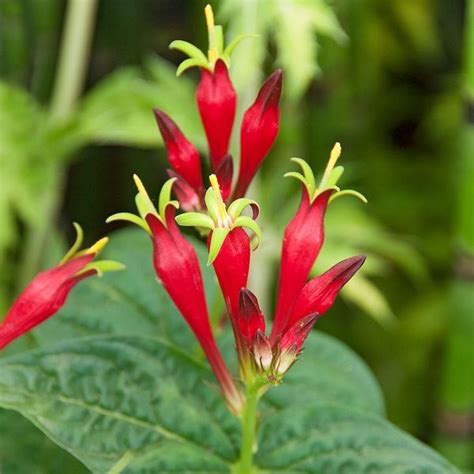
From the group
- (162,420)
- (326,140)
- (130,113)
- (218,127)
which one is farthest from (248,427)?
(326,140)

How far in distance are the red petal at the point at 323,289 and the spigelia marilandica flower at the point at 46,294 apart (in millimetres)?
97

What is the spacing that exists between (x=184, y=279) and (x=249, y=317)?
45 mm

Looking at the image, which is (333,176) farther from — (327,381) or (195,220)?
(327,381)

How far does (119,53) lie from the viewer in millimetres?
1191

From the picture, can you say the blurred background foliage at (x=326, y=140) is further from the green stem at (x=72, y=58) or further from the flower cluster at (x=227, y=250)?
the flower cluster at (x=227, y=250)

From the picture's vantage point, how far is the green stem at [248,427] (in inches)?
18.4

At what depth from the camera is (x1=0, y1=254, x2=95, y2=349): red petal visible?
497mm

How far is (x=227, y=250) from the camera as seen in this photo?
0.45m

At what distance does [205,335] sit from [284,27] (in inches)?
14.4

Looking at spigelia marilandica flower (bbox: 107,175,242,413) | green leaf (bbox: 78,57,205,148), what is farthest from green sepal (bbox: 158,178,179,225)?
green leaf (bbox: 78,57,205,148)

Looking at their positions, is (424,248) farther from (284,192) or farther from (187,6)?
(187,6)

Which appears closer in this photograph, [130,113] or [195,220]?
[195,220]

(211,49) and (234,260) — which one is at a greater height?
(211,49)


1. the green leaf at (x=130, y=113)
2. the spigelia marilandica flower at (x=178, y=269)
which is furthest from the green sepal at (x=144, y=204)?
the green leaf at (x=130, y=113)
